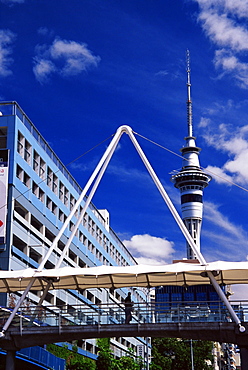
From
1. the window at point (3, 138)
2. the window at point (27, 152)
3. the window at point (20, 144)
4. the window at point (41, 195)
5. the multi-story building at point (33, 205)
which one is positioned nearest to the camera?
the multi-story building at point (33, 205)

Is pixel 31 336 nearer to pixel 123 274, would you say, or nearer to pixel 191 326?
pixel 123 274

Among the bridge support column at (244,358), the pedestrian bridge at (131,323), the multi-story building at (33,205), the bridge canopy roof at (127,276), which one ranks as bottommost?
the bridge support column at (244,358)

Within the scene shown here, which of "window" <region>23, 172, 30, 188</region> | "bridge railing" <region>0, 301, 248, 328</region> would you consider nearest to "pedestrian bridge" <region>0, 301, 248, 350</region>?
"bridge railing" <region>0, 301, 248, 328</region>

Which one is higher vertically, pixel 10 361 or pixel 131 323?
pixel 131 323

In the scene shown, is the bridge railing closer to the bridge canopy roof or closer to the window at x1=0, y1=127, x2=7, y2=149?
the bridge canopy roof

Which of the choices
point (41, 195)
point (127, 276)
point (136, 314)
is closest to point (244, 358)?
point (136, 314)

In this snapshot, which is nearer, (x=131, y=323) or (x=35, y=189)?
(x=131, y=323)

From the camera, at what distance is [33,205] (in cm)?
7894

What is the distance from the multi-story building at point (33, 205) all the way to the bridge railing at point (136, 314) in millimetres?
26967

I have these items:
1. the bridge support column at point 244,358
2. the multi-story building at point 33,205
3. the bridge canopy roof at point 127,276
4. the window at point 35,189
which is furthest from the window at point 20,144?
the bridge support column at point 244,358

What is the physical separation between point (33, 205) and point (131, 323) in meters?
41.5

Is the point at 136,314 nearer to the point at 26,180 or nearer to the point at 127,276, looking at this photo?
the point at 127,276

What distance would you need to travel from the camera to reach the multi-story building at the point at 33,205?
7044cm

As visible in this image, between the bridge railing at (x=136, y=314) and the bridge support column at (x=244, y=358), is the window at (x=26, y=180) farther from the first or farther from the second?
the bridge support column at (x=244, y=358)
